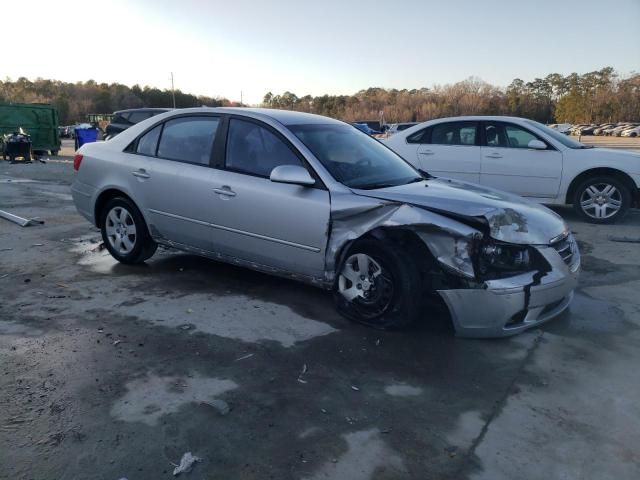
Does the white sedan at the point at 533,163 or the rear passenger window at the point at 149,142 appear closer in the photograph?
the rear passenger window at the point at 149,142

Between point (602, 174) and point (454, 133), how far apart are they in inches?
90.6

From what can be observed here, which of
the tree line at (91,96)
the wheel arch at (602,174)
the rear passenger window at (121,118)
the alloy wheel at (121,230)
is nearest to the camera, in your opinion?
A: the alloy wheel at (121,230)

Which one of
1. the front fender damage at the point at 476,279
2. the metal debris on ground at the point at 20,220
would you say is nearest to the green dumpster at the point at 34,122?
the metal debris on ground at the point at 20,220

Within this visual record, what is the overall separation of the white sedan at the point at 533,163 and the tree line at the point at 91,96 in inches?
3280

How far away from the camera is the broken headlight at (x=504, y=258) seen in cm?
363

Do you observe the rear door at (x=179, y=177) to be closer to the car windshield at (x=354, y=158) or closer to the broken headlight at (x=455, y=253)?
the car windshield at (x=354, y=158)

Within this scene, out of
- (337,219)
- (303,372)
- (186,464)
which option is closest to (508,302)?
(337,219)

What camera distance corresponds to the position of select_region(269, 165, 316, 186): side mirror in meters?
4.04

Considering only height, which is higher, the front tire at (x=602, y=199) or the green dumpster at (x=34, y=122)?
the green dumpster at (x=34, y=122)

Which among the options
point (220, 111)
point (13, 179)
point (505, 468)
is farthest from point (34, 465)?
point (13, 179)

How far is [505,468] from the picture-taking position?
7.98 ft

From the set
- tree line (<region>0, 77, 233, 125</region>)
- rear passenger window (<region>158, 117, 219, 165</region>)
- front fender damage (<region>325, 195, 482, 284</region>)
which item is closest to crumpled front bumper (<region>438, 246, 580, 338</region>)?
front fender damage (<region>325, 195, 482, 284</region>)

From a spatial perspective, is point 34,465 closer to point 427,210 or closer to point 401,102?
point 427,210

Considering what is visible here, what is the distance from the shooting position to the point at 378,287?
3908mm
